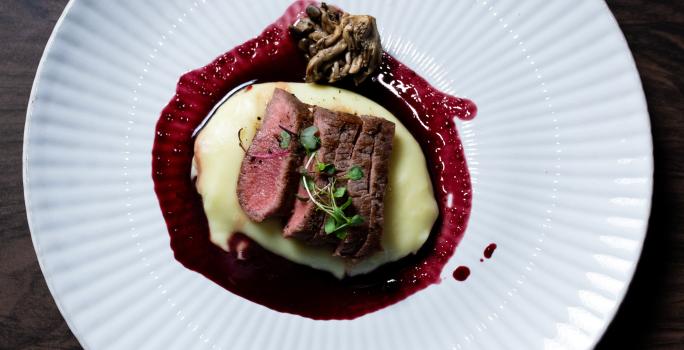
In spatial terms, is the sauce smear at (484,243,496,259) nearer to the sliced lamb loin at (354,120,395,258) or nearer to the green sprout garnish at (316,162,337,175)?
the sliced lamb loin at (354,120,395,258)

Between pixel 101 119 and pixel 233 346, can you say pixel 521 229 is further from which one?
pixel 101 119

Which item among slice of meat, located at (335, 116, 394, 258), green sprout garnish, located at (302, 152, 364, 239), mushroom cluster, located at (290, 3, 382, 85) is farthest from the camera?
mushroom cluster, located at (290, 3, 382, 85)

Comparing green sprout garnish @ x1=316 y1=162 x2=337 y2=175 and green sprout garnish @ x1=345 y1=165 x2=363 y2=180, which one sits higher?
green sprout garnish @ x1=345 y1=165 x2=363 y2=180

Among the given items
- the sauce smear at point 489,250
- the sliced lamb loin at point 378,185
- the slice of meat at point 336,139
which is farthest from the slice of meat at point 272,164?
the sauce smear at point 489,250

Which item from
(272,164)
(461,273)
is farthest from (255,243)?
(461,273)

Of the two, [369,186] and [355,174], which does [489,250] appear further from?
[355,174]

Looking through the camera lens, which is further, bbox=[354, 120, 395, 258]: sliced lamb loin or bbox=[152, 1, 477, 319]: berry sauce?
bbox=[152, 1, 477, 319]: berry sauce

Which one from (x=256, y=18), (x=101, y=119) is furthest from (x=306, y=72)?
(x=101, y=119)

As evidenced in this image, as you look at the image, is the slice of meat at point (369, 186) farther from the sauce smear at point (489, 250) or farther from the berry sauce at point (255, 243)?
the sauce smear at point (489, 250)

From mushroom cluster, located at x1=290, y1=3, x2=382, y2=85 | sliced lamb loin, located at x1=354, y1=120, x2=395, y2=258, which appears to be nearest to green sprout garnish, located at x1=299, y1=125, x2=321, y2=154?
sliced lamb loin, located at x1=354, y1=120, x2=395, y2=258

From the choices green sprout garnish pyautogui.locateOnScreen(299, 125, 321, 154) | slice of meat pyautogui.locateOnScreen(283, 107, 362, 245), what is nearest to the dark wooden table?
slice of meat pyautogui.locateOnScreen(283, 107, 362, 245)

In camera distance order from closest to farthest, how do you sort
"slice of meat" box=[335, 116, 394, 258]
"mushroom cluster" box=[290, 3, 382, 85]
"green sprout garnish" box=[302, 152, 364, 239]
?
"green sprout garnish" box=[302, 152, 364, 239] → "slice of meat" box=[335, 116, 394, 258] → "mushroom cluster" box=[290, 3, 382, 85]
